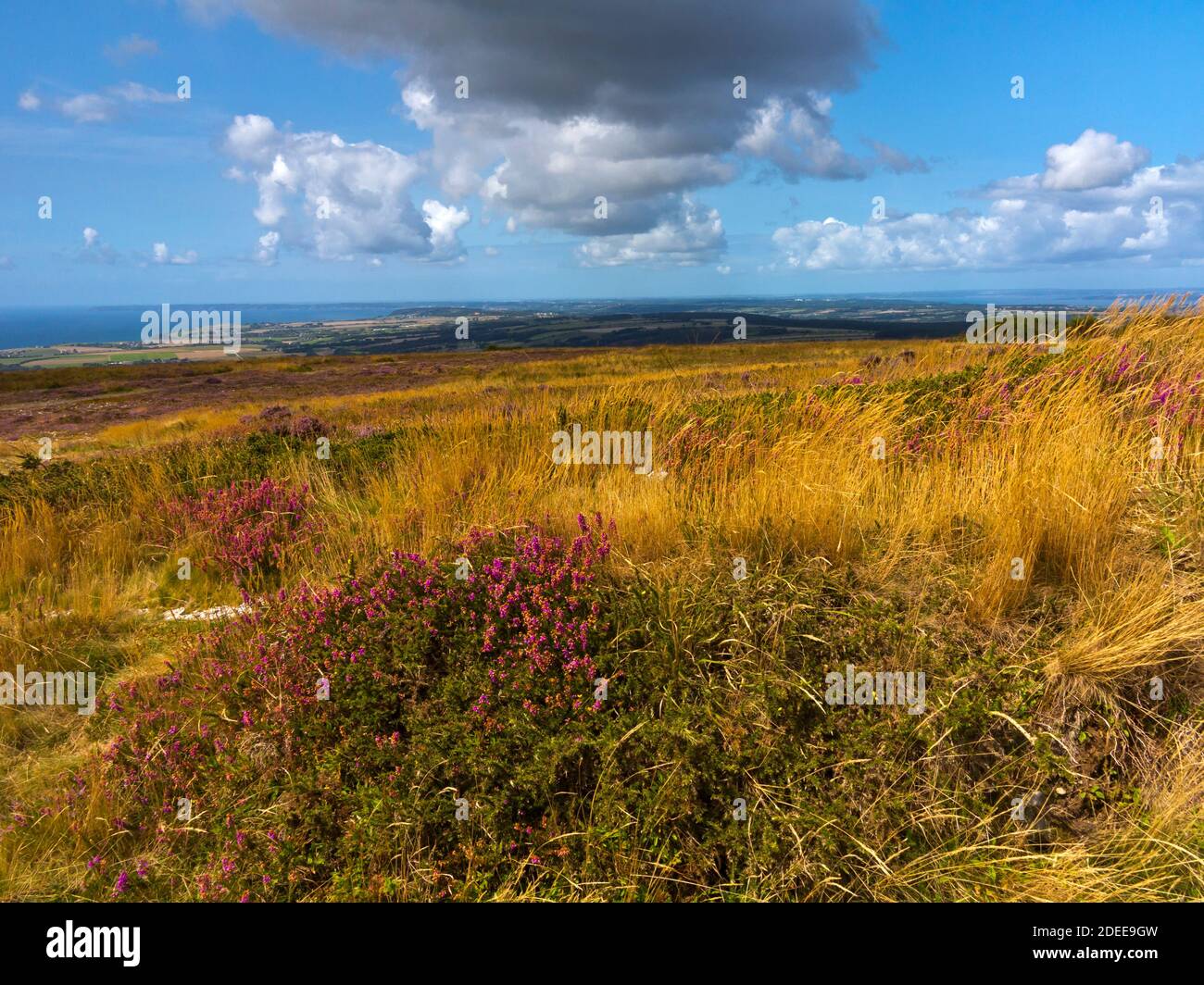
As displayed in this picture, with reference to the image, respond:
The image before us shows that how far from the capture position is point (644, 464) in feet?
19.7

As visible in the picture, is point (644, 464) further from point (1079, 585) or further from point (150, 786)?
point (150, 786)

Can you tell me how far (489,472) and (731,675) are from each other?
10.8ft

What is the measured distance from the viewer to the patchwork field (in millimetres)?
2434

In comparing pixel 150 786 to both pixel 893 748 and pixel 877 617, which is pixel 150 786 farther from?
pixel 877 617

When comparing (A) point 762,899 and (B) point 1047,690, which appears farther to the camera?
(B) point 1047,690

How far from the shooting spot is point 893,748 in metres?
2.67

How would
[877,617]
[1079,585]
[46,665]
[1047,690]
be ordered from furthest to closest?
[46,665]
[1079,585]
[877,617]
[1047,690]

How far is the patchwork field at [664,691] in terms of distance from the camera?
7.98 feet

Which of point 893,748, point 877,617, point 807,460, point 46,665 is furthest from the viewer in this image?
point 807,460

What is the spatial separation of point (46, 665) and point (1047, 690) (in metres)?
5.87

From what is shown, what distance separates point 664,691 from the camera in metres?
2.88

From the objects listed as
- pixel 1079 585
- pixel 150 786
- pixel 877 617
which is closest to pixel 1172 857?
pixel 877 617
